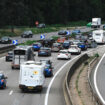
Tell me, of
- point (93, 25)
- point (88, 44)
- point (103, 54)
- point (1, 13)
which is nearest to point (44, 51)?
point (103, 54)

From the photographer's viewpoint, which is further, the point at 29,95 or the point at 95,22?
the point at 95,22

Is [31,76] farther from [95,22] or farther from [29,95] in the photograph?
[95,22]

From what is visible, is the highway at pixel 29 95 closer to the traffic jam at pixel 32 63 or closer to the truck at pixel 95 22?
the traffic jam at pixel 32 63

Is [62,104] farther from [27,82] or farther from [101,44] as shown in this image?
[101,44]

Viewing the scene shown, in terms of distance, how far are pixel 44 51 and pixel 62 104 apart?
3609 centimetres

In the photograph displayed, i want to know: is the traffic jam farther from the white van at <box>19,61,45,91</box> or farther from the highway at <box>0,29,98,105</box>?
the highway at <box>0,29,98,105</box>

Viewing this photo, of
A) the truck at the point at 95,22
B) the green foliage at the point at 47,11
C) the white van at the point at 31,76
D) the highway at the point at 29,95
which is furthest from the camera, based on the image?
the truck at the point at 95,22

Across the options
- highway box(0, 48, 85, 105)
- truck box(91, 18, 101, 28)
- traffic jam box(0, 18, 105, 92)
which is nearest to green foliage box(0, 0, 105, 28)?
truck box(91, 18, 101, 28)

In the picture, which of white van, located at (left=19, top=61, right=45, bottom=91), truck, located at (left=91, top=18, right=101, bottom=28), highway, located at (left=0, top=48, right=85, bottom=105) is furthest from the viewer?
truck, located at (left=91, top=18, right=101, bottom=28)

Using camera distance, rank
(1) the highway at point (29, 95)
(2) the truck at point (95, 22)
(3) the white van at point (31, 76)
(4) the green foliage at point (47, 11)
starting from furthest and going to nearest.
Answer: (2) the truck at point (95, 22)
(4) the green foliage at point (47, 11)
(3) the white van at point (31, 76)
(1) the highway at point (29, 95)

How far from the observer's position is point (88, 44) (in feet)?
265

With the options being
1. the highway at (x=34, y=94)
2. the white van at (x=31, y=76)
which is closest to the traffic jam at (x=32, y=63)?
the white van at (x=31, y=76)

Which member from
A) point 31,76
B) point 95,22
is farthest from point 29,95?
point 95,22

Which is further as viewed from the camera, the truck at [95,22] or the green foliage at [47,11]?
the truck at [95,22]
